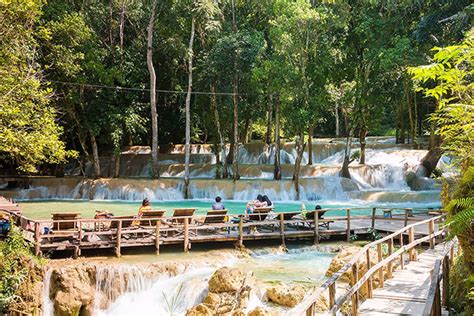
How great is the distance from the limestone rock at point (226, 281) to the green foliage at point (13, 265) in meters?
4.58

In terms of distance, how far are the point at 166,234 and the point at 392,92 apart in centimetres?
2471

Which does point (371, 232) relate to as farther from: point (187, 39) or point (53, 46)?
point (187, 39)

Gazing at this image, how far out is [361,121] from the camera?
107ft

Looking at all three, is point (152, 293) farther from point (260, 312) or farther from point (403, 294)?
point (403, 294)

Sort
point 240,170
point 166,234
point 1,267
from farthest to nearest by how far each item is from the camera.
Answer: point 240,170 < point 166,234 < point 1,267

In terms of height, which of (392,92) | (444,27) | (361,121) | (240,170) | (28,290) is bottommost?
(28,290)

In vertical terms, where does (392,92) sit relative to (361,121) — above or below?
above

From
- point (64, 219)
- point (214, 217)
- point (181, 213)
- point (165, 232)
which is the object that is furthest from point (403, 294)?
point (64, 219)

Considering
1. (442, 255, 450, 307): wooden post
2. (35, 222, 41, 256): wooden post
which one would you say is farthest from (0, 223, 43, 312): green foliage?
(442, 255, 450, 307): wooden post

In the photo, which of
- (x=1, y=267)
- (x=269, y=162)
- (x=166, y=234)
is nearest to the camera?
(x=1, y=267)

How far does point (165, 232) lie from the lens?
584 inches

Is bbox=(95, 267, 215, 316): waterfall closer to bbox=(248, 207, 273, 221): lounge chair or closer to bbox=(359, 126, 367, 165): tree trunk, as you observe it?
bbox=(248, 207, 273, 221): lounge chair

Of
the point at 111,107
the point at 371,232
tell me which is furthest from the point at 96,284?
the point at 111,107

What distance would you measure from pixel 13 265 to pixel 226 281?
5.28 m
